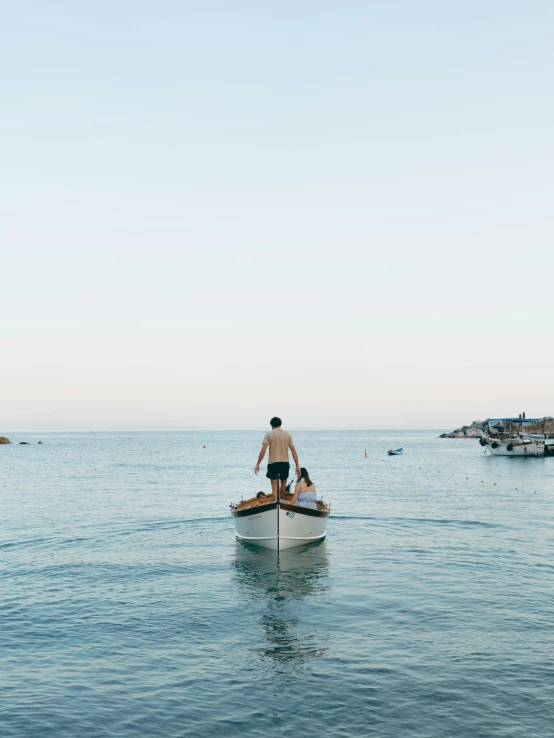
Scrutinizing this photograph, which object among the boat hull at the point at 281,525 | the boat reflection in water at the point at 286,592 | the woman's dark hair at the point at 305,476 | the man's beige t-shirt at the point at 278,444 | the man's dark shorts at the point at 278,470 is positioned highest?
the man's beige t-shirt at the point at 278,444

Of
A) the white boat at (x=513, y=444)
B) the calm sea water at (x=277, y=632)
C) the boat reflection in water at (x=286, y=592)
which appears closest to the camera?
the calm sea water at (x=277, y=632)

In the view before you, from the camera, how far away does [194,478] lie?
214ft

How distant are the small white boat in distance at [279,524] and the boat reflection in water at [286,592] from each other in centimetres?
40

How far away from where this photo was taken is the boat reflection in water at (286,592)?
527 inches

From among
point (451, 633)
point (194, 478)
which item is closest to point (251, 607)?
point (451, 633)

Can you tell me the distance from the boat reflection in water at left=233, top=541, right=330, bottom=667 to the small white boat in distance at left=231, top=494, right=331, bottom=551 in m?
0.40

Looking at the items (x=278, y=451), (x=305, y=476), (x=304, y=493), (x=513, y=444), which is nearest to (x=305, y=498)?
(x=304, y=493)

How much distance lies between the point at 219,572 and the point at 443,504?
23808mm

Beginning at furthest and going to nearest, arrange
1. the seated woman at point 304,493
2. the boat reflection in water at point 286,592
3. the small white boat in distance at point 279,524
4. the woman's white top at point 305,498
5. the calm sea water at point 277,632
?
the woman's white top at point 305,498, the seated woman at point 304,493, the small white boat in distance at point 279,524, the boat reflection in water at point 286,592, the calm sea water at point 277,632

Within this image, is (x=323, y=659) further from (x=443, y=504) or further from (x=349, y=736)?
(x=443, y=504)

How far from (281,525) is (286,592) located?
4462 mm

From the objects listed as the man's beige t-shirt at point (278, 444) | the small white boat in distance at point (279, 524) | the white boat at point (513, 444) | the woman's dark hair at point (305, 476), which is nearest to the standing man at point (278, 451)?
the man's beige t-shirt at point (278, 444)

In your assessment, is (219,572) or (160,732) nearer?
(160,732)

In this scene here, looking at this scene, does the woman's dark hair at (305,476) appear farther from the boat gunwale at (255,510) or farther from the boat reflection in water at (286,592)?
the boat reflection in water at (286,592)
